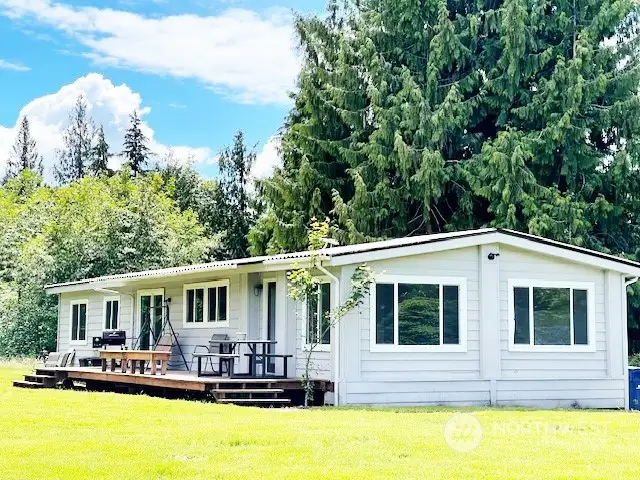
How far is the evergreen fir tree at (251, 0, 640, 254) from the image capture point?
24.1 m

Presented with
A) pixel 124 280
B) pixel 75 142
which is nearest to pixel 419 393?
pixel 124 280

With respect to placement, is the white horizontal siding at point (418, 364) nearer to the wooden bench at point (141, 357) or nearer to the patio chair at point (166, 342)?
the wooden bench at point (141, 357)

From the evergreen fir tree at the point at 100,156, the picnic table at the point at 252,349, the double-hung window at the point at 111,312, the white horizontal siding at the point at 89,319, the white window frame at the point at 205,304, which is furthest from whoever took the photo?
the evergreen fir tree at the point at 100,156

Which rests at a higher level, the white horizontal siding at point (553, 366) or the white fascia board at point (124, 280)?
the white fascia board at point (124, 280)

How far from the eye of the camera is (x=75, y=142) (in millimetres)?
52281

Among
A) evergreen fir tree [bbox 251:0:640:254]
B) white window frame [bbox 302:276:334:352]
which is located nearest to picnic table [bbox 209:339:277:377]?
white window frame [bbox 302:276:334:352]

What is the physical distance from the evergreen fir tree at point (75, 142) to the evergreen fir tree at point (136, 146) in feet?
10.1

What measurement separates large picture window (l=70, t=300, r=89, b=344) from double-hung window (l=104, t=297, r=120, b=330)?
124 centimetres

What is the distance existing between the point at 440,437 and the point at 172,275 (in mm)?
9467

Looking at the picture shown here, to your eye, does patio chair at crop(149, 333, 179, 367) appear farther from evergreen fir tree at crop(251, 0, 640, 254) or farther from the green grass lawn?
evergreen fir tree at crop(251, 0, 640, 254)

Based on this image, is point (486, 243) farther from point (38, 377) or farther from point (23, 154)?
point (23, 154)

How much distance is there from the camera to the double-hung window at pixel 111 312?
2370 centimetres

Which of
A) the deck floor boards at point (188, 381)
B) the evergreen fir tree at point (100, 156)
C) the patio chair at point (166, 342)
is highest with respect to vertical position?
the evergreen fir tree at point (100, 156)

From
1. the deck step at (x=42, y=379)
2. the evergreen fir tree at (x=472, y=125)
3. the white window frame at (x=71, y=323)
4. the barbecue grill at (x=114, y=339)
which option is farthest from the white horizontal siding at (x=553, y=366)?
the white window frame at (x=71, y=323)
